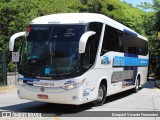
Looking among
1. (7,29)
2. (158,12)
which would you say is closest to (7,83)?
(7,29)

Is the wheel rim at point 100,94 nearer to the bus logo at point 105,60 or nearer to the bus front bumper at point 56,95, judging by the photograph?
the bus logo at point 105,60

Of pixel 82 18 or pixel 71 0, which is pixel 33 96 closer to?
pixel 82 18

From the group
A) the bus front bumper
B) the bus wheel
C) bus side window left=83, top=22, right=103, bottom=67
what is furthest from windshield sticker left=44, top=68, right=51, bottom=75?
the bus wheel

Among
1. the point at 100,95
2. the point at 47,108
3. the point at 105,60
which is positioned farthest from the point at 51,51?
the point at 100,95

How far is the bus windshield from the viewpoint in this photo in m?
11.8

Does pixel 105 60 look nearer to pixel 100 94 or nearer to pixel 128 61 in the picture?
pixel 100 94

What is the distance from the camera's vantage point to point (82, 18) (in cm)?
1266

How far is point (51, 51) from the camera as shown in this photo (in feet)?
39.7

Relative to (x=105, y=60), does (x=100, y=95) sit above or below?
below

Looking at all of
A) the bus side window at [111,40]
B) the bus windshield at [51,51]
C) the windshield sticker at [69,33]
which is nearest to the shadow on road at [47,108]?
the bus windshield at [51,51]

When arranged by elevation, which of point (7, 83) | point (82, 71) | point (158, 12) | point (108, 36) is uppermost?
point (158, 12)

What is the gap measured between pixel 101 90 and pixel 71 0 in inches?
1233

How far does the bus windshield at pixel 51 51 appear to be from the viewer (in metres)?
11.8

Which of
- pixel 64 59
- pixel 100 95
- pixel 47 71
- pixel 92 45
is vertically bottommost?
pixel 100 95
